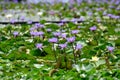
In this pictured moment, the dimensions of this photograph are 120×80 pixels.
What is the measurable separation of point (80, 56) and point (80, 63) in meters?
0.25

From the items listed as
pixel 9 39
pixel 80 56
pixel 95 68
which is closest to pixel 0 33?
pixel 9 39

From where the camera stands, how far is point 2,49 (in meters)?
2.77

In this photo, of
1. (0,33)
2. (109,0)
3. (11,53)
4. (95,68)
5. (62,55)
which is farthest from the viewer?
(109,0)

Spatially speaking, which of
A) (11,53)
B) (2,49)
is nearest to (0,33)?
(2,49)

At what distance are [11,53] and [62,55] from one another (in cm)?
36

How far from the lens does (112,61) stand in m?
2.43

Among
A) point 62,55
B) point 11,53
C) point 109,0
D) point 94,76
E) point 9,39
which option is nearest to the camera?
point 94,76

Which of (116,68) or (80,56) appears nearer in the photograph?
(116,68)

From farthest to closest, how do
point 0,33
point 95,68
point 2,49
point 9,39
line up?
point 0,33 → point 9,39 → point 2,49 → point 95,68

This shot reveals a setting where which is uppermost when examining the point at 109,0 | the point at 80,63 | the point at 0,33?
the point at 80,63

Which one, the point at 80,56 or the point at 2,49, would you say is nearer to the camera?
the point at 80,56

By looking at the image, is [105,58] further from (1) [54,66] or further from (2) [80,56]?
(1) [54,66]

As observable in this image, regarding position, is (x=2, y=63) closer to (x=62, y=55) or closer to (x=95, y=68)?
(x=62, y=55)

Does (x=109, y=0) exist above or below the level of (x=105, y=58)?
below
